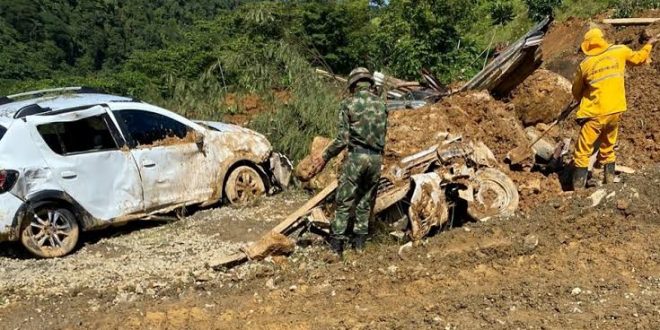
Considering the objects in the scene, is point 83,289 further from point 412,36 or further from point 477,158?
point 412,36

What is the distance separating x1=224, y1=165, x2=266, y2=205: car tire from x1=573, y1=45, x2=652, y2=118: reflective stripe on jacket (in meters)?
4.29

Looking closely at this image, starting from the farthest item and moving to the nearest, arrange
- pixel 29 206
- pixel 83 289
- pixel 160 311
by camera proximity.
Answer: pixel 29 206, pixel 83 289, pixel 160 311

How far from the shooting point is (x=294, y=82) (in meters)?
10.5

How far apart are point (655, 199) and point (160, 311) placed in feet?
16.1

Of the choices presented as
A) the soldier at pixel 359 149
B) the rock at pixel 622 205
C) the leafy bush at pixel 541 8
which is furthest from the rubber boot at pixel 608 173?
the leafy bush at pixel 541 8

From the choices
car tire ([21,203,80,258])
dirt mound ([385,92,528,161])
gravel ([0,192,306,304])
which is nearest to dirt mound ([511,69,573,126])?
dirt mound ([385,92,528,161])

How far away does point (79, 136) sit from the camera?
6.93 m

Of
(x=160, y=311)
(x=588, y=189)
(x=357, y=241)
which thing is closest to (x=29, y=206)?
(x=160, y=311)

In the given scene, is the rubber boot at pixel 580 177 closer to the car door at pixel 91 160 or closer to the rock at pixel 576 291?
the rock at pixel 576 291

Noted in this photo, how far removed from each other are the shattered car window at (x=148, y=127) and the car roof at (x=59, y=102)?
0.29 metres

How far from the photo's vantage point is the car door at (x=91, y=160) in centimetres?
667

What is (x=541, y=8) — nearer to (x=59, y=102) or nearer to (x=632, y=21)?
(x=632, y=21)

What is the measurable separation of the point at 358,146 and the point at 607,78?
286 centimetres

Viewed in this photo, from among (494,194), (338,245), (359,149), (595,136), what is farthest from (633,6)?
(338,245)
